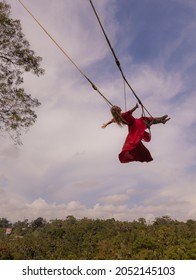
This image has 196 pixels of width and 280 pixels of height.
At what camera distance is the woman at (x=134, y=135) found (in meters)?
7.00

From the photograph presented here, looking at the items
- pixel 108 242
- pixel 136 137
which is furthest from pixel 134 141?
pixel 108 242

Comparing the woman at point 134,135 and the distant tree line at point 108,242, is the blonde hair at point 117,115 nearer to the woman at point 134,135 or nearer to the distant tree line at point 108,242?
the woman at point 134,135

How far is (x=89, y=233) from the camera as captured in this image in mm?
60000

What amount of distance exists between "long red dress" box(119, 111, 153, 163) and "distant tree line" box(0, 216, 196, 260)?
2060 centimetres

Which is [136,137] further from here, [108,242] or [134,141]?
[108,242]

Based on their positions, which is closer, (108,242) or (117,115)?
(117,115)

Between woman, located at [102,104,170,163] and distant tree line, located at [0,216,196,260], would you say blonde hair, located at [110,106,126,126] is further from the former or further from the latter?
distant tree line, located at [0,216,196,260]

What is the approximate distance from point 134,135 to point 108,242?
1565 inches

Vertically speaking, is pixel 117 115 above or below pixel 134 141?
above

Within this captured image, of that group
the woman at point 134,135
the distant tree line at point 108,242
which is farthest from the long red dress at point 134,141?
the distant tree line at point 108,242

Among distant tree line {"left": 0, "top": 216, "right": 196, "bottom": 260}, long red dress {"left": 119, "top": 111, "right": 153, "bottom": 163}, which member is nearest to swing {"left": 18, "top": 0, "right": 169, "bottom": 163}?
long red dress {"left": 119, "top": 111, "right": 153, "bottom": 163}

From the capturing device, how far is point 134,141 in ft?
23.0

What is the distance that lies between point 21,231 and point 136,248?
68.1m

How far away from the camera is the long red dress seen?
7.02 m
